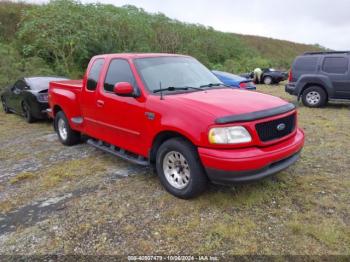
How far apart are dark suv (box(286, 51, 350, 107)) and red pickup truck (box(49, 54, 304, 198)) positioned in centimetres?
661

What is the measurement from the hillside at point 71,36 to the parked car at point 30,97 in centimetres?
421

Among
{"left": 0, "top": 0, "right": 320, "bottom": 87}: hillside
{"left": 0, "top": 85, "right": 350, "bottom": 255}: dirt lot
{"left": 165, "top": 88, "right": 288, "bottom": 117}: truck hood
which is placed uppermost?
{"left": 0, "top": 0, "right": 320, "bottom": 87}: hillside

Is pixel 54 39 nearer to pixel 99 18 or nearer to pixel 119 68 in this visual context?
pixel 99 18

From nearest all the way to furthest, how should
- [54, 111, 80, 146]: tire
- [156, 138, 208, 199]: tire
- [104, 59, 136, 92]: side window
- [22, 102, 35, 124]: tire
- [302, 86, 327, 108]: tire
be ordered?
[156, 138, 208, 199]: tire, [104, 59, 136, 92]: side window, [54, 111, 80, 146]: tire, [22, 102, 35, 124]: tire, [302, 86, 327, 108]: tire

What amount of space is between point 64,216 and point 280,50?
5124 cm

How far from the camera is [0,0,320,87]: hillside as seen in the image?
53.9 ft

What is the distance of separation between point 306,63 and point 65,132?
8324 millimetres

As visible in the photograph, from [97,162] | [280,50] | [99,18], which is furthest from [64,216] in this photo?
[280,50]

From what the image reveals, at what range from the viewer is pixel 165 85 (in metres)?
4.46

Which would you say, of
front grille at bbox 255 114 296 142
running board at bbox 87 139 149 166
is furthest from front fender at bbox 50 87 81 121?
front grille at bbox 255 114 296 142

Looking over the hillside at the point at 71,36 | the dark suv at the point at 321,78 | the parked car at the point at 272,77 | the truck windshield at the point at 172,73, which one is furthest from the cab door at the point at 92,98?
the parked car at the point at 272,77

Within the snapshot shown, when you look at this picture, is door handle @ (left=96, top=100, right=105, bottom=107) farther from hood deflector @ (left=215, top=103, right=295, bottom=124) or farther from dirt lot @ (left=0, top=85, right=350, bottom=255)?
hood deflector @ (left=215, top=103, right=295, bottom=124)

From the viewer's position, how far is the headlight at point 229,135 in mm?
3459

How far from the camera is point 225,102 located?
3844 millimetres
